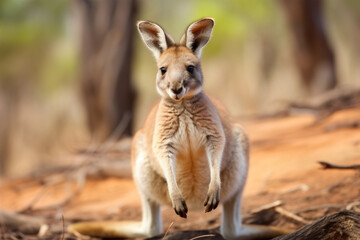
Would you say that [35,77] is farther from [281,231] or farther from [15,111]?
[281,231]

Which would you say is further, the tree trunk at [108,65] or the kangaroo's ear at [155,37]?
the tree trunk at [108,65]

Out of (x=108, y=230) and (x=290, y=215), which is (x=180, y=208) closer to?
(x=108, y=230)

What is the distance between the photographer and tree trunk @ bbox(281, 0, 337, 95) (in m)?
10.7

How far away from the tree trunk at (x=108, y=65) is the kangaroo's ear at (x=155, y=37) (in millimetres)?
6652

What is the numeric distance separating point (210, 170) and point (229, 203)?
63cm

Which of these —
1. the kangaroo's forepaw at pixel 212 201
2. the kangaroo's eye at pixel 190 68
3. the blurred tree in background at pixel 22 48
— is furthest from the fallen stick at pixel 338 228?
the blurred tree in background at pixel 22 48

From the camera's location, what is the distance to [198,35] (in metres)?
3.09

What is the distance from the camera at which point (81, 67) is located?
1041 cm

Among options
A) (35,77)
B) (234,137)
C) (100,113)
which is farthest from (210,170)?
(35,77)

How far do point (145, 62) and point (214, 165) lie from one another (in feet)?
67.8

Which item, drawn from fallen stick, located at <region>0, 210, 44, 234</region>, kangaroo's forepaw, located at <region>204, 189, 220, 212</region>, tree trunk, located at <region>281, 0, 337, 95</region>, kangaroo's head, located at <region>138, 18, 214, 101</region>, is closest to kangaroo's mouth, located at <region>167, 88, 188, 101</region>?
kangaroo's head, located at <region>138, 18, 214, 101</region>

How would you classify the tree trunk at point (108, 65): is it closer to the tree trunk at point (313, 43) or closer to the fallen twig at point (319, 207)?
the tree trunk at point (313, 43)

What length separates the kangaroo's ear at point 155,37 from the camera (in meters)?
3.06

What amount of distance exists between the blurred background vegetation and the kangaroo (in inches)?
544
